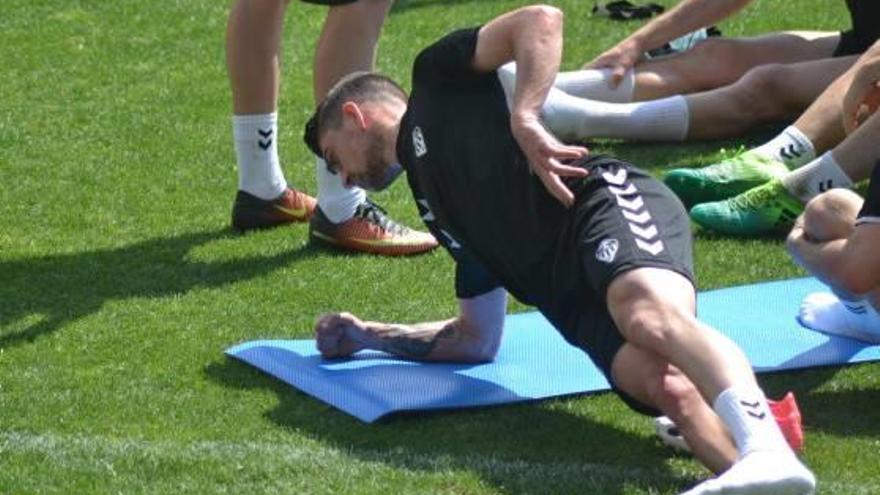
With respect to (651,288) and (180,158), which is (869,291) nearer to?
(651,288)

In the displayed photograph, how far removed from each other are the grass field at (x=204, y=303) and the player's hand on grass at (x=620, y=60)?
0.32 m

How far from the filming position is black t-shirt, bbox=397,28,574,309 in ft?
15.7

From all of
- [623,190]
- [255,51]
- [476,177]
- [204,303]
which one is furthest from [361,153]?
[255,51]

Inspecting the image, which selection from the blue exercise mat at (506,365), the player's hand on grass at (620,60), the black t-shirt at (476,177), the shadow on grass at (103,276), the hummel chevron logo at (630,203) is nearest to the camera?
the hummel chevron logo at (630,203)

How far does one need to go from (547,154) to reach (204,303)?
1.75 m

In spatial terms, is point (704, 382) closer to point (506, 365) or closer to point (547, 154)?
point (547, 154)

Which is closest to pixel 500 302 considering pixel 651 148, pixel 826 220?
pixel 826 220

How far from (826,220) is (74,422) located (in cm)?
200

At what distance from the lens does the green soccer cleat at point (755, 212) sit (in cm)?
650

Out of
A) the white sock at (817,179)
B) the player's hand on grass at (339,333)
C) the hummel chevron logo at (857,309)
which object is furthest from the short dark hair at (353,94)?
the white sock at (817,179)

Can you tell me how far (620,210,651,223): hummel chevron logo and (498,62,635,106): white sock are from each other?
3.00 m

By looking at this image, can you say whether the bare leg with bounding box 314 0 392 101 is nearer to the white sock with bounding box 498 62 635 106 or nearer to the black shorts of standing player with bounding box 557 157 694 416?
the white sock with bounding box 498 62 635 106

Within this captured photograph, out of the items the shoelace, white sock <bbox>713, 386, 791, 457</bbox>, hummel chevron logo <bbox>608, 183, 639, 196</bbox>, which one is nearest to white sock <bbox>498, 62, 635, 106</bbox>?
the shoelace

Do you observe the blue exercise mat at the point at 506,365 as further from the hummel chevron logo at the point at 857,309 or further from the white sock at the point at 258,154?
the white sock at the point at 258,154
